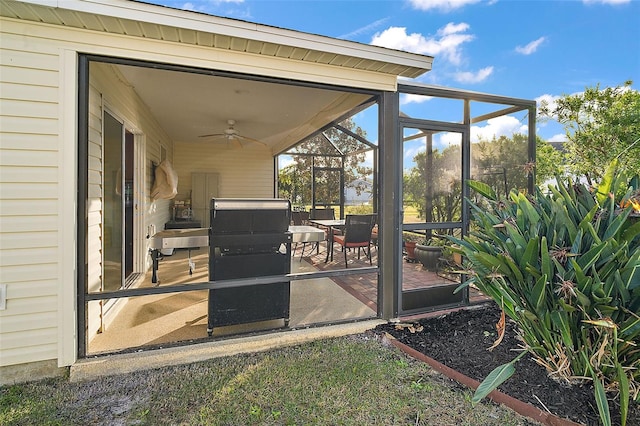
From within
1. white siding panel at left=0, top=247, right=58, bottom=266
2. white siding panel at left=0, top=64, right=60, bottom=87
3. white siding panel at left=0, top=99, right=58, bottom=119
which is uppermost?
white siding panel at left=0, top=64, right=60, bottom=87

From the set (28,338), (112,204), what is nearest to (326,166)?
(112,204)

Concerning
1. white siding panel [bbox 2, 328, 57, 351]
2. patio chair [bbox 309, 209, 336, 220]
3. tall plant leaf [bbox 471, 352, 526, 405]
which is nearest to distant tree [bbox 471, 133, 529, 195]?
tall plant leaf [bbox 471, 352, 526, 405]

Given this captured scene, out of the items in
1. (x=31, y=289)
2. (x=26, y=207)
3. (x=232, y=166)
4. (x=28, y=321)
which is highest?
(x=232, y=166)

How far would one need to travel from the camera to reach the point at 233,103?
4.82m

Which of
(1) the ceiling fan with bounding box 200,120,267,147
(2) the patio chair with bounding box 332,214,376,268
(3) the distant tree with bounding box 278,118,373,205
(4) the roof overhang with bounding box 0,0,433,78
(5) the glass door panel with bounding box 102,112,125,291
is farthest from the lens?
(1) the ceiling fan with bounding box 200,120,267,147

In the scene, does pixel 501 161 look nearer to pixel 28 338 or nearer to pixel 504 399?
pixel 504 399

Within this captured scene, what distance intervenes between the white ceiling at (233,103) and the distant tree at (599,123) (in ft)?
13.5

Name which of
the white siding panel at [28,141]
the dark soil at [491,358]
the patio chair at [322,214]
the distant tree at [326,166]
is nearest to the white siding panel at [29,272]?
the white siding panel at [28,141]

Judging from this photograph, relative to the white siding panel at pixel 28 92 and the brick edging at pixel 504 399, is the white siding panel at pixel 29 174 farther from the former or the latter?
the brick edging at pixel 504 399

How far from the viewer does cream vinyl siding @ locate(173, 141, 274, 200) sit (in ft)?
27.4

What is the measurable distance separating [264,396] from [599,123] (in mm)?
7101

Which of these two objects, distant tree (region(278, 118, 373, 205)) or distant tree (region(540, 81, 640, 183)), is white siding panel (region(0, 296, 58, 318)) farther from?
distant tree (region(540, 81, 640, 183))

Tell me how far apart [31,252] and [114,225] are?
1335 mm

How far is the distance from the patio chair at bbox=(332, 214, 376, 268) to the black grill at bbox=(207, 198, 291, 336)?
4.14 feet
